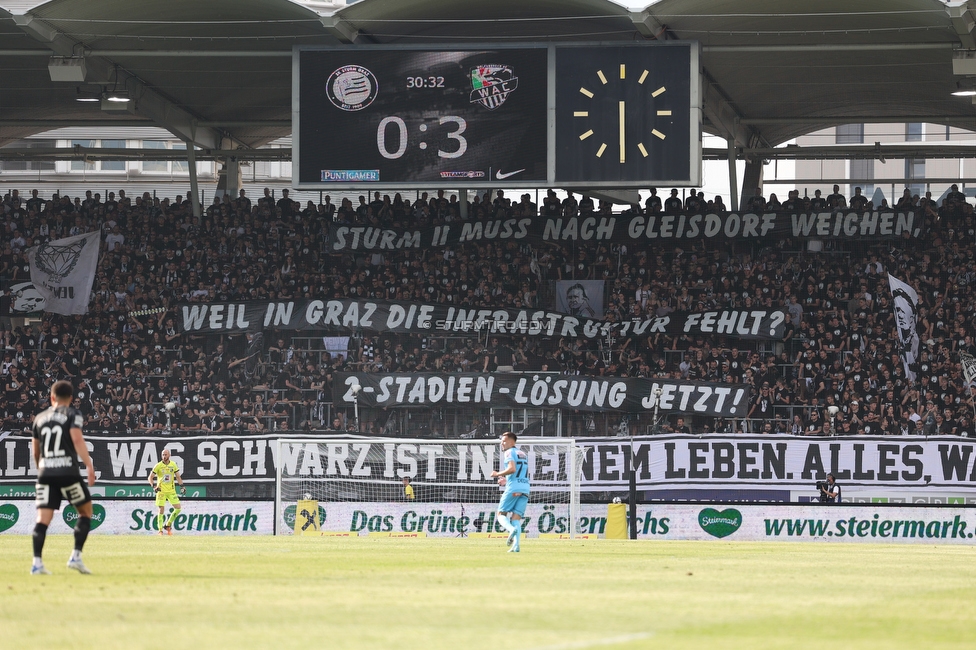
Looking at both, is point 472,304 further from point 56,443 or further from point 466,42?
point 56,443

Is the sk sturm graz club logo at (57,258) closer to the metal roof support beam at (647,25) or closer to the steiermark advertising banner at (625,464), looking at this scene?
the steiermark advertising banner at (625,464)

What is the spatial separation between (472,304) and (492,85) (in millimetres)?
7754

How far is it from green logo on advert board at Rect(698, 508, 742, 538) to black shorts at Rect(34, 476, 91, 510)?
57.9ft

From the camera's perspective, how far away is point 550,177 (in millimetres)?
30109

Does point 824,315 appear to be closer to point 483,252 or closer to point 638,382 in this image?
point 638,382

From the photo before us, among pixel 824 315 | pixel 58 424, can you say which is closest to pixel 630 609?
pixel 58 424

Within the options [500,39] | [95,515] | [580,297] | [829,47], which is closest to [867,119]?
[829,47]

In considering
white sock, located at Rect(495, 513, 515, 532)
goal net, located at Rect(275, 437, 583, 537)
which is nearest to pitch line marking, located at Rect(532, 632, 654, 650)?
white sock, located at Rect(495, 513, 515, 532)

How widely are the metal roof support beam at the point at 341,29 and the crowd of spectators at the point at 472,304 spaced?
7.34 meters

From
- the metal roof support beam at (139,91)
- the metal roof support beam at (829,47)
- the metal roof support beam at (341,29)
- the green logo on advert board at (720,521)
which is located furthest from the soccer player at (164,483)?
the metal roof support beam at (829,47)

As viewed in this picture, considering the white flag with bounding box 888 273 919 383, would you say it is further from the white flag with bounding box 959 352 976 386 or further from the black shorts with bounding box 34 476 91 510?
the black shorts with bounding box 34 476 91 510

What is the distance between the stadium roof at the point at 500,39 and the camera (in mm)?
30875

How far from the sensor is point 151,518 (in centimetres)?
2908

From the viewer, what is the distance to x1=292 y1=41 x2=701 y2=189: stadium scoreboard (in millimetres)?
29531
